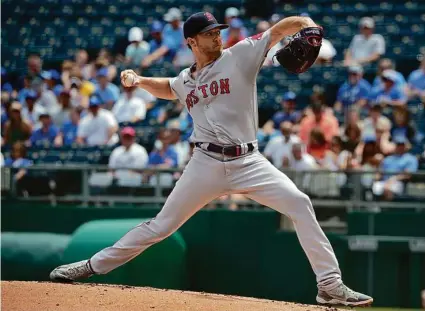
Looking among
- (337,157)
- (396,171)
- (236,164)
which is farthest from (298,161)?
(236,164)

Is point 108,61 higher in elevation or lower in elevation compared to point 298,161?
higher

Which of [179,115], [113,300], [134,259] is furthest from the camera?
[179,115]

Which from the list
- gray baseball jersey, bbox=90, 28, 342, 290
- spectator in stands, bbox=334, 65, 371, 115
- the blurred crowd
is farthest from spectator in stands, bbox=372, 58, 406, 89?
gray baseball jersey, bbox=90, 28, 342, 290

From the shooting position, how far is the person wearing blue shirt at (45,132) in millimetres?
12344

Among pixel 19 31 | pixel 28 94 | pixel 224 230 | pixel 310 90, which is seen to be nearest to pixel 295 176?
pixel 224 230

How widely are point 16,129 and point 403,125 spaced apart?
5.03 m

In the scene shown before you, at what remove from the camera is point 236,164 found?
231 inches

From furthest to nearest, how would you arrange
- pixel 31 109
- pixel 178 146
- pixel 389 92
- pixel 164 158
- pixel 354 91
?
pixel 31 109, pixel 354 91, pixel 389 92, pixel 178 146, pixel 164 158

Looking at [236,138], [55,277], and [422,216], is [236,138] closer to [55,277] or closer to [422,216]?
[55,277]

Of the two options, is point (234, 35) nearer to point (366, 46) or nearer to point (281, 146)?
point (366, 46)

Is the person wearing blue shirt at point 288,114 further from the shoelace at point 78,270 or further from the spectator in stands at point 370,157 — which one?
the shoelace at point 78,270

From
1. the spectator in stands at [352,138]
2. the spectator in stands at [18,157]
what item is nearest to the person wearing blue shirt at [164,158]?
the spectator in stands at [18,157]

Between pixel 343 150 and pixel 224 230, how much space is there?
1.69 m

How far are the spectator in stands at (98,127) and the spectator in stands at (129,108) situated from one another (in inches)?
20.3
